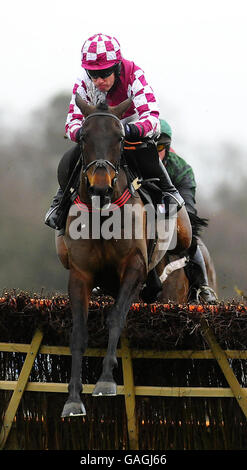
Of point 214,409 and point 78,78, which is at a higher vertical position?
point 78,78

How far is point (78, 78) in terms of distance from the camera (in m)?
6.95

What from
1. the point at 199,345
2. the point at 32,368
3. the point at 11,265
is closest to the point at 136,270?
the point at 199,345

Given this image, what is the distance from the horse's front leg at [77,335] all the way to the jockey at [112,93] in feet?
2.48

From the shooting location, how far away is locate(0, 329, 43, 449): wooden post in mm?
6328

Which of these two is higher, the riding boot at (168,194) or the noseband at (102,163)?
the riding boot at (168,194)

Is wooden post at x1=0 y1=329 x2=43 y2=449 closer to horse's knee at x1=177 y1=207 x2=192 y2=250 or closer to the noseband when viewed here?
the noseband

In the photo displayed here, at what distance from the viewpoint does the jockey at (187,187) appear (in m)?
9.82

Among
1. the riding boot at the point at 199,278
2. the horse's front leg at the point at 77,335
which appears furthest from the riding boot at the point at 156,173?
the riding boot at the point at 199,278

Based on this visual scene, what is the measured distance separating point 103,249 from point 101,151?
0.81 m

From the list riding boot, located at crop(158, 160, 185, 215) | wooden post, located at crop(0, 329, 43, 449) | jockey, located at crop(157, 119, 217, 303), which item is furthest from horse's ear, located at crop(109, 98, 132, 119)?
jockey, located at crop(157, 119, 217, 303)

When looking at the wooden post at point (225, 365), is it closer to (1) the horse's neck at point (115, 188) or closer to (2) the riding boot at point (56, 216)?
(1) the horse's neck at point (115, 188)

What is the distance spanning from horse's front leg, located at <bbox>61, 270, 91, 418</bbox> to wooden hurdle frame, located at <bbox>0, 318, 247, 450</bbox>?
0.43 metres

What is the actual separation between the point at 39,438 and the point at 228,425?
147 cm
